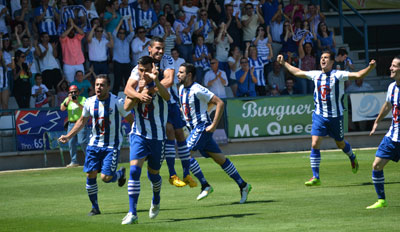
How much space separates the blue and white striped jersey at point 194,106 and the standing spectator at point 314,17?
14.5 m

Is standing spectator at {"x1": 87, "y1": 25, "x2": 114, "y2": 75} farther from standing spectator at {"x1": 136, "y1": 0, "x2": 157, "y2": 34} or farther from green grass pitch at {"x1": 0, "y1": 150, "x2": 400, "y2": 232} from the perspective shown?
green grass pitch at {"x1": 0, "y1": 150, "x2": 400, "y2": 232}

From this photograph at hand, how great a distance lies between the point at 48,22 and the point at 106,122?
12.6m

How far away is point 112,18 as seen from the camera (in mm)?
23359

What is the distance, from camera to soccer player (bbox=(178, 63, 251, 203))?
458 inches

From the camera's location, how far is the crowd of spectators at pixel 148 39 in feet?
73.3

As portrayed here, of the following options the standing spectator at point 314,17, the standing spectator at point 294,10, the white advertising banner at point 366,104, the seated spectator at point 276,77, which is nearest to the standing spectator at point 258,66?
the seated spectator at point 276,77

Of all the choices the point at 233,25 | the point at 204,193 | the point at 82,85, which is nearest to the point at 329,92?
the point at 204,193

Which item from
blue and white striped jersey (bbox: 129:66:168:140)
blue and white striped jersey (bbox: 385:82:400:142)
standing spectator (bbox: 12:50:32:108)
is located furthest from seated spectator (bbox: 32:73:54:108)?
blue and white striped jersey (bbox: 385:82:400:142)

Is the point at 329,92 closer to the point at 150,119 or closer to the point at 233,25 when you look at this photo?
the point at 150,119

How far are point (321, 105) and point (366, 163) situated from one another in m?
4.20

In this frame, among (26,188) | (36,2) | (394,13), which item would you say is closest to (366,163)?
(26,188)

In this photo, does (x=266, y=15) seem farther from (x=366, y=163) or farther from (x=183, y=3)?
(x=366, y=163)

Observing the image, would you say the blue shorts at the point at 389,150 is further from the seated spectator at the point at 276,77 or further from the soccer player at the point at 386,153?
the seated spectator at the point at 276,77

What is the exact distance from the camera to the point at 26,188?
15758 millimetres
